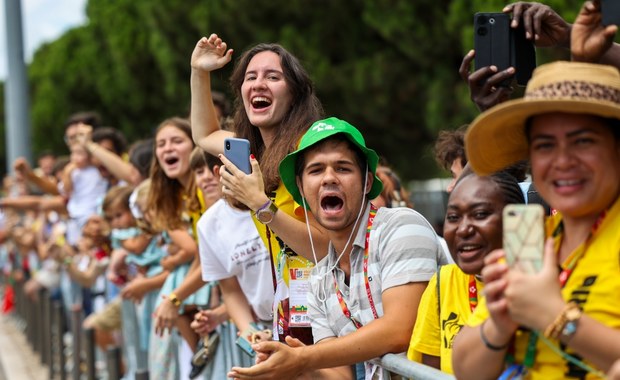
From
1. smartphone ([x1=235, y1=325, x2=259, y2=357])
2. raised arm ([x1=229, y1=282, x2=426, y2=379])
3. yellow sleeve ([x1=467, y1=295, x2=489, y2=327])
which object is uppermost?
yellow sleeve ([x1=467, y1=295, x2=489, y2=327])

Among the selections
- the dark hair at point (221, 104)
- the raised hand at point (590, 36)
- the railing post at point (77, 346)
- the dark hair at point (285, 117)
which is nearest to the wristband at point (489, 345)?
the raised hand at point (590, 36)

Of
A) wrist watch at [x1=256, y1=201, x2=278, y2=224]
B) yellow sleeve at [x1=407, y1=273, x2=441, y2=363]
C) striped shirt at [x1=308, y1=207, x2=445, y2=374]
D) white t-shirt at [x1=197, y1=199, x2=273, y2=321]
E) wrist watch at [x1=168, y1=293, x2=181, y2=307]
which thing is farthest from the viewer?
wrist watch at [x1=168, y1=293, x2=181, y2=307]

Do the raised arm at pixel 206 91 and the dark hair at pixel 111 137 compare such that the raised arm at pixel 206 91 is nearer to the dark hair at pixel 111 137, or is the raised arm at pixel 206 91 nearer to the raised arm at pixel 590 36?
the raised arm at pixel 590 36

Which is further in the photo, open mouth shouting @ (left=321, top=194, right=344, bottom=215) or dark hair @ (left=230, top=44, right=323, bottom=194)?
dark hair @ (left=230, top=44, right=323, bottom=194)

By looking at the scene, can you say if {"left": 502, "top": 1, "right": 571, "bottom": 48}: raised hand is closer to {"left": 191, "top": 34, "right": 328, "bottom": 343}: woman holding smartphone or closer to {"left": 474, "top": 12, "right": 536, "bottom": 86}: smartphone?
{"left": 474, "top": 12, "right": 536, "bottom": 86}: smartphone

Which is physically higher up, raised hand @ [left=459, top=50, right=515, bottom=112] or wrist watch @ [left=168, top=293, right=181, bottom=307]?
raised hand @ [left=459, top=50, right=515, bottom=112]

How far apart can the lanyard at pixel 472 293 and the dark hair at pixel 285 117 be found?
1.35m

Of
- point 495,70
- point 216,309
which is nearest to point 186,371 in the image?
point 216,309

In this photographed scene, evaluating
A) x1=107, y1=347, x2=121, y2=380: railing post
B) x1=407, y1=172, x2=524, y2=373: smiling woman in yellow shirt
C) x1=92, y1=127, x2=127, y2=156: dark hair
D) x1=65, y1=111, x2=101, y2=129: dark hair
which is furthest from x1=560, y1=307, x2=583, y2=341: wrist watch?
x1=65, y1=111, x2=101, y2=129: dark hair

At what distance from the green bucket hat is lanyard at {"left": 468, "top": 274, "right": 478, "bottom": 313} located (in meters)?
0.83

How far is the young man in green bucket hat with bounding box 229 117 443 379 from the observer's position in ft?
12.6

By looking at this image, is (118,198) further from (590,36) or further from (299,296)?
(590,36)

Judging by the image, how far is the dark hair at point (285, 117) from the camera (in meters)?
4.74

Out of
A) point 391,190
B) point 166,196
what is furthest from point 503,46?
point 166,196
